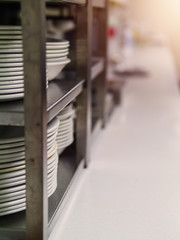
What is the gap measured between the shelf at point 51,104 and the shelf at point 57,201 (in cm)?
24

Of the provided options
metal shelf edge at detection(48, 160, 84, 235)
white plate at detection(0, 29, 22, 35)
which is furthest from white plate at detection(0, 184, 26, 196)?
white plate at detection(0, 29, 22, 35)

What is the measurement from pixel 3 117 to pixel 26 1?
23 cm

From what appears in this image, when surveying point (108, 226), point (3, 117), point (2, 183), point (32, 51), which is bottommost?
point (108, 226)

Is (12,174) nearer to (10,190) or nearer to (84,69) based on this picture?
(10,190)

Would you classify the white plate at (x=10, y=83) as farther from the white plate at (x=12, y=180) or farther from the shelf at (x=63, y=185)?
the shelf at (x=63, y=185)

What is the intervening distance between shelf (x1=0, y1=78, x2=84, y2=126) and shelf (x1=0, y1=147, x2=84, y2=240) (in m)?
0.24

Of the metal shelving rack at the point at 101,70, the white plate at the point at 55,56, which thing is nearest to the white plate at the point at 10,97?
the white plate at the point at 55,56

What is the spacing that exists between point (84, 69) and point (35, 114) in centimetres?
58

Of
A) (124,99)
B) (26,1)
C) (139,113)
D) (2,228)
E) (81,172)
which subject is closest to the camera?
(26,1)

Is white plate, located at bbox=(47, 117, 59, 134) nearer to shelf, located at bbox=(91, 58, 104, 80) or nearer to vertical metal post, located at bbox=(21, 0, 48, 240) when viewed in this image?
vertical metal post, located at bbox=(21, 0, 48, 240)

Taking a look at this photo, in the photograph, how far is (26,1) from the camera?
714 millimetres

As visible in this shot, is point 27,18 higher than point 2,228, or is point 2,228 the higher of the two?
point 27,18

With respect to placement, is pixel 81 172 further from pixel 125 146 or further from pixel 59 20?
pixel 59 20

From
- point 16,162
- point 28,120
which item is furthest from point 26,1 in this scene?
point 16,162
